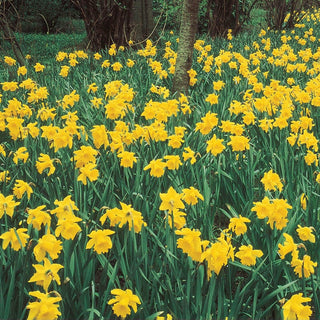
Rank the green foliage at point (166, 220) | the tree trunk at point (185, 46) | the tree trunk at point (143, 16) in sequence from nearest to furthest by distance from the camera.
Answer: the green foliage at point (166, 220), the tree trunk at point (185, 46), the tree trunk at point (143, 16)

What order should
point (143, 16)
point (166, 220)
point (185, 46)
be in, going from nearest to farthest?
point (166, 220)
point (185, 46)
point (143, 16)

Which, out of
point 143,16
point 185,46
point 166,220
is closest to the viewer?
point 166,220

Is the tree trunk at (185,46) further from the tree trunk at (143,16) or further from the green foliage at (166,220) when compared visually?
the tree trunk at (143,16)

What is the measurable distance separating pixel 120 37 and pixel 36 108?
392cm

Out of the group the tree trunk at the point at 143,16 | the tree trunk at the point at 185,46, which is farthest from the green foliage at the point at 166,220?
the tree trunk at the point at 143,16

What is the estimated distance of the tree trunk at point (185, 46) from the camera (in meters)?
4.48

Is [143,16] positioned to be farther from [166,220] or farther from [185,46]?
[166,220]

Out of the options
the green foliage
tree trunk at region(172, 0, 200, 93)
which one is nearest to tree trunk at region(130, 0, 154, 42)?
tree trunk at region(172, 0, 200, 93)

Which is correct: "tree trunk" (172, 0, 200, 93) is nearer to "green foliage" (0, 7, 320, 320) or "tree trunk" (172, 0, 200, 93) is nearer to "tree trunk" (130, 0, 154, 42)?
"green foliage" (0, 7, 320, 320)

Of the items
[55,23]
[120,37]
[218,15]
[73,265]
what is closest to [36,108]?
[73,265]

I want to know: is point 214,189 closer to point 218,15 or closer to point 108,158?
point 108,158

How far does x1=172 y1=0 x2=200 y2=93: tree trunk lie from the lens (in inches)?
176

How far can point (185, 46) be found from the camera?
4.55 meters

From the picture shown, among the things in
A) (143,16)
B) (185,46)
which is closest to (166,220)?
(185,46)
